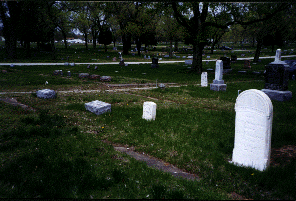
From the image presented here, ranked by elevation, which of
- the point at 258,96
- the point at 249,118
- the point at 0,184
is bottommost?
the point at 0,184

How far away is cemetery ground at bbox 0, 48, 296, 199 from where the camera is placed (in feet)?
13.9

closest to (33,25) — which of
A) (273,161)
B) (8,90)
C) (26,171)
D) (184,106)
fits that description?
(8,90)

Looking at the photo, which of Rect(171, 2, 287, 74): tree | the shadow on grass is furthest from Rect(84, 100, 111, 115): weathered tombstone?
Rect(171, 2, 287, 74): tree

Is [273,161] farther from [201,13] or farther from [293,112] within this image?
[201,13]

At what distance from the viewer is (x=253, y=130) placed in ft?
16.5

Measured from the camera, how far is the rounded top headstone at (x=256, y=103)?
4.77m

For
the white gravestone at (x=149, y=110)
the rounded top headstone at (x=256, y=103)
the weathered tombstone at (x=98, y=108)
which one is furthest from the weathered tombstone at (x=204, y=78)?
the rounded top headstone at (x=256, y=103)

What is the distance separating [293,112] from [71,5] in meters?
33.8

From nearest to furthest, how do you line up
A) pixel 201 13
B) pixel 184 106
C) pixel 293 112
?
pixel 293 112, pixel 184 106, pixel 201 13

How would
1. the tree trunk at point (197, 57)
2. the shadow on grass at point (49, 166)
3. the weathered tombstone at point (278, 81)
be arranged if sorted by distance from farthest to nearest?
the tree trunk at point (197, 57) → the weathered tombstone at point (278, 81) → the shadow on grass at point (49, 166)

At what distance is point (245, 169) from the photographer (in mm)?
4914

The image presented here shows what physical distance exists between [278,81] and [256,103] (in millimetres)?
8634

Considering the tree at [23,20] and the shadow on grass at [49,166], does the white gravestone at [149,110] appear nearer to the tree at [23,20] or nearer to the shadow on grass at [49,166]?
the shadow on grass at [49,166]

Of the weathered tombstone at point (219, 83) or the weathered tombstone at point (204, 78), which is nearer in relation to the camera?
the weathered tombstone at point (219, 83)
